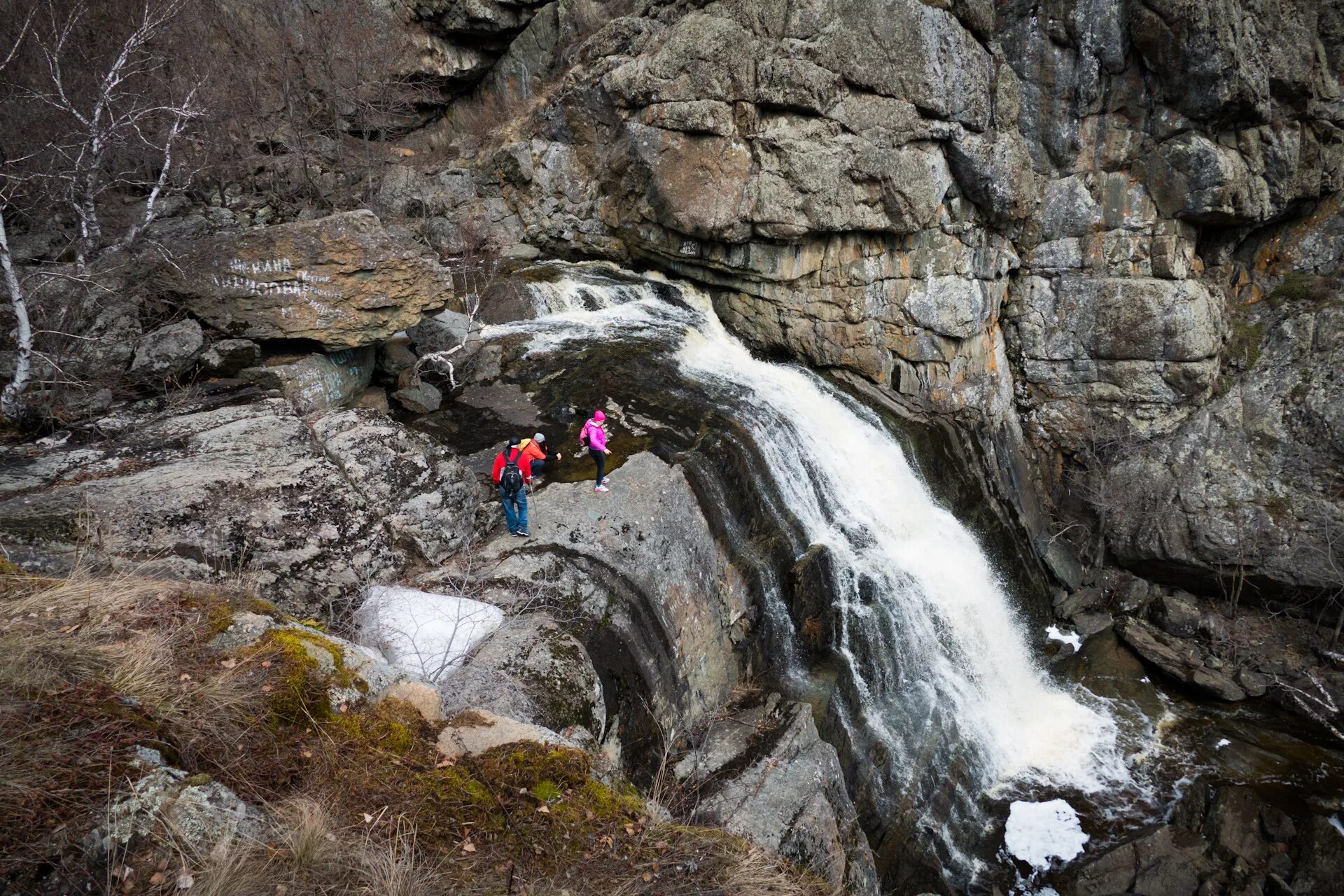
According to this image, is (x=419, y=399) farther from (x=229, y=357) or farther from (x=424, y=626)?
(x=424, y=626)

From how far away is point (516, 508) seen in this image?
9844 mm

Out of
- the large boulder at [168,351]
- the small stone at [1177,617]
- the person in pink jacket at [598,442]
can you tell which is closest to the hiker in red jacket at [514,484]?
the person in pink jacket at [598,442]

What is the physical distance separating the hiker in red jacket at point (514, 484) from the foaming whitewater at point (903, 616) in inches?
176

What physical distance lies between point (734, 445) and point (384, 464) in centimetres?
583

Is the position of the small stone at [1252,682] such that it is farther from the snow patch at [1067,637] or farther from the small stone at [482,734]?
the small stone at [482,734]

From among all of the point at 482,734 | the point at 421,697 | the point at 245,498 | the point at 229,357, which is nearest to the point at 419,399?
the point at 229,357

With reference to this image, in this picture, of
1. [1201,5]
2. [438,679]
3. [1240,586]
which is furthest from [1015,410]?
[438,679]

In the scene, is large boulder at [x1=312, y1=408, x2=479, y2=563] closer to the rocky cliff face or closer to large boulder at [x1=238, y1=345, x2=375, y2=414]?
large boulder at [x1=238, y1=345, x2=375, y2=414]

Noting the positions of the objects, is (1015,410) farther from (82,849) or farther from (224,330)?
(82,849)

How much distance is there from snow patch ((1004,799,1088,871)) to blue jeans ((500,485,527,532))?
940 centimetres

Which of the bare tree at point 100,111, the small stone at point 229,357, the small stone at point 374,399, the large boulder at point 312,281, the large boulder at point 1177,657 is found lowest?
the large boulder at point 1177,657

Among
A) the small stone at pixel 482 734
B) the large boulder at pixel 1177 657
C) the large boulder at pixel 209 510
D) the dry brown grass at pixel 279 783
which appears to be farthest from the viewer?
the large boulder at pixel 1177 657

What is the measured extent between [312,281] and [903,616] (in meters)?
11.9

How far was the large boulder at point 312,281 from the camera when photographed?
11453 mm
